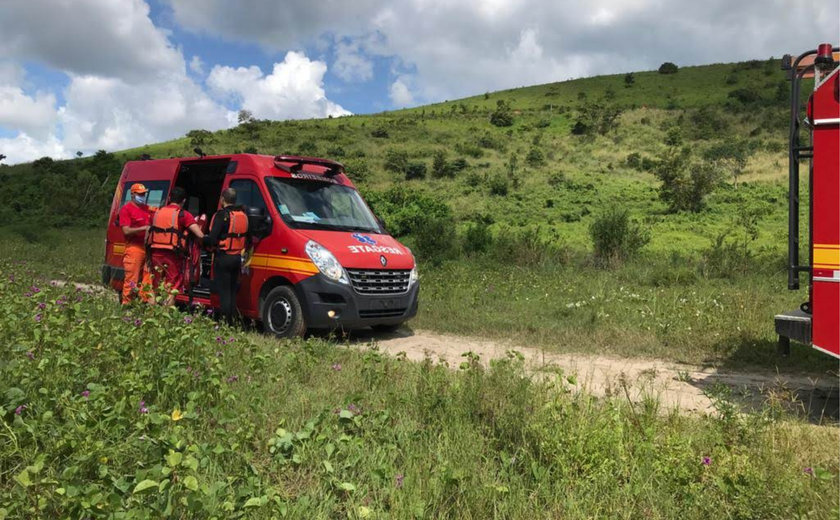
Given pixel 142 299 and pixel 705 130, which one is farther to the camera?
pixel 705 130

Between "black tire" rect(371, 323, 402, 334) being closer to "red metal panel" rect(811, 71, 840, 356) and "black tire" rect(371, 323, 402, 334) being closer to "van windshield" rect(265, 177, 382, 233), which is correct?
"van windshield" rect(265, 177, 382, 233)

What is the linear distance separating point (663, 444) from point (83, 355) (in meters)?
4.15

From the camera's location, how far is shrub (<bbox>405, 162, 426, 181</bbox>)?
41.5 metres

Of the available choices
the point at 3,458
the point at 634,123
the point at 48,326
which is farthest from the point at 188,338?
the point at 634,123

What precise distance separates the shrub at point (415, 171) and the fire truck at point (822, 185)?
36848 mm

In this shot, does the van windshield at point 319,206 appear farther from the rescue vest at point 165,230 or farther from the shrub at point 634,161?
the shrub at point 634,161

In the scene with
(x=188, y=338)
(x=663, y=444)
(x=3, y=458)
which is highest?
(x=188, y=338)

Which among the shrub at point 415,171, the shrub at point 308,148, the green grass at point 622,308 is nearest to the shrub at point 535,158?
the shrub at point 415,171

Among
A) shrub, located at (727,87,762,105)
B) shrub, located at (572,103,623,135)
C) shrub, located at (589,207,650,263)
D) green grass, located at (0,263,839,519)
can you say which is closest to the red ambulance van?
green grass, located at (0,263,839,519)

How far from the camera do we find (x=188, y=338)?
4.37m

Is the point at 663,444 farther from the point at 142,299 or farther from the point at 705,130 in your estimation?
the point at 705,130

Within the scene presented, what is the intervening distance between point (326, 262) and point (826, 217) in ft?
16.8

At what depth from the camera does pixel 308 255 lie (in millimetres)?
6938

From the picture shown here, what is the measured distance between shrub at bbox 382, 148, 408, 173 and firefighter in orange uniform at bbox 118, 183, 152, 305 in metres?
35.7
